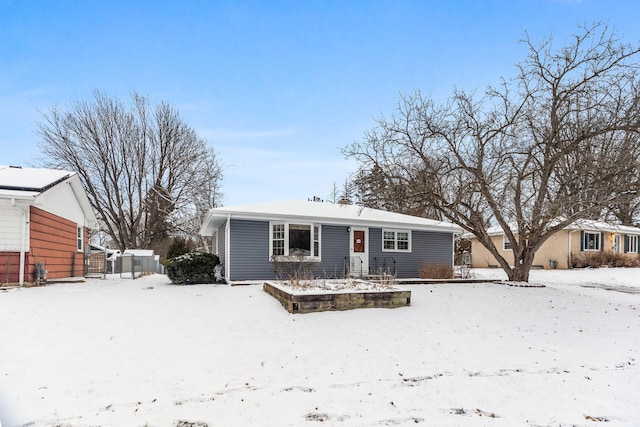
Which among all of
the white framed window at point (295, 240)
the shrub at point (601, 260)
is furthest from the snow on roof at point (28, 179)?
the shrub at point (601, 260)

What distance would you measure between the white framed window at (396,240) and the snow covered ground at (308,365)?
683cm

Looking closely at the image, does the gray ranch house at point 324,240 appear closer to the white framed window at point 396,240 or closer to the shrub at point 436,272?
the white framed window at point 396,240

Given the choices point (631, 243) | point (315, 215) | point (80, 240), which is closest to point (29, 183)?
point (80, 240)

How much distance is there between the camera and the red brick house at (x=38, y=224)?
1089cm

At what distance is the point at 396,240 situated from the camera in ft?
52.1

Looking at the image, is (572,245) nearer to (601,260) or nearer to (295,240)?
(601,260)

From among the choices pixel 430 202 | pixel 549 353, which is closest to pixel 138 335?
pixel 549 353

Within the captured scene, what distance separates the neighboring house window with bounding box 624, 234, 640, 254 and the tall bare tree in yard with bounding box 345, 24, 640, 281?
58.7 ft

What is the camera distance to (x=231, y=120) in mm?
19609

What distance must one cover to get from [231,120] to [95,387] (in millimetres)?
17186

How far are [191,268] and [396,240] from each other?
26.5 ft

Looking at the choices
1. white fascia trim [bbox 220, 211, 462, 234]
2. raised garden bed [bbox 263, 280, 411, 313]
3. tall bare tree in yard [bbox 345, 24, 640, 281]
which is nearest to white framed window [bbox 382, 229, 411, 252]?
white fascia trim [bbox 220, 211, 462, 234]

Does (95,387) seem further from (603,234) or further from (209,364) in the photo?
(603,234)

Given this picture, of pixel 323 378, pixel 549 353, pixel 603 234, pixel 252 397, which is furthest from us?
pixel 603 234
